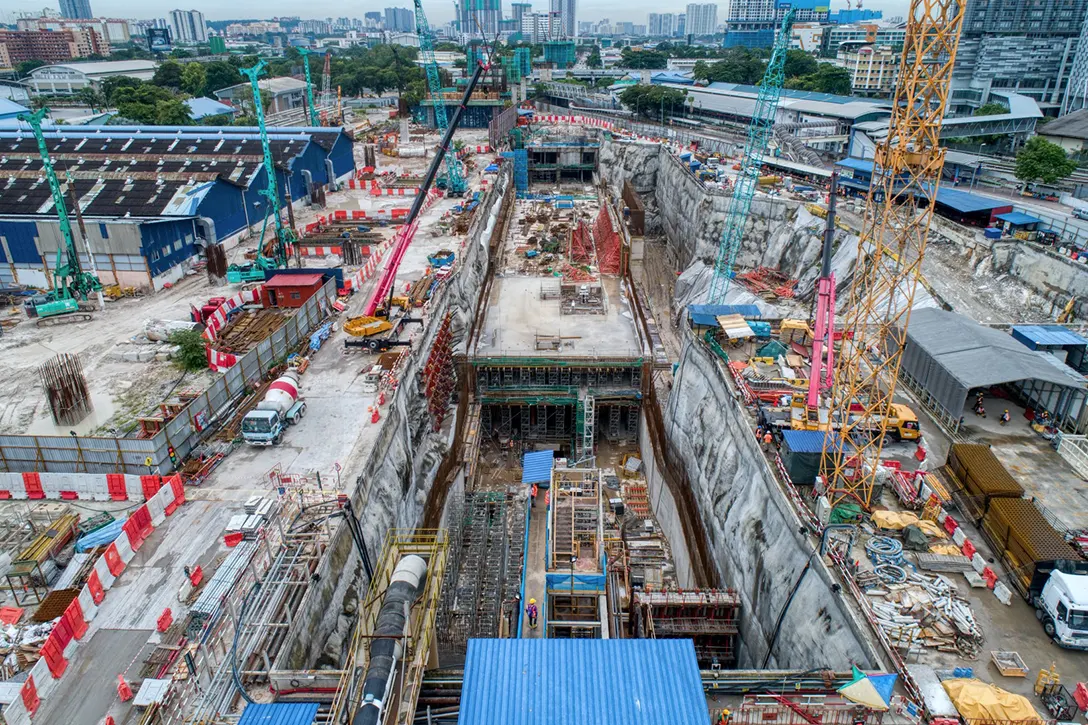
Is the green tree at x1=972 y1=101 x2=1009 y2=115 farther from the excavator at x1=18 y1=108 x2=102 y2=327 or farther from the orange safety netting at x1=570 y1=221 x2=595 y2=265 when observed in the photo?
the excavator at x1=18 y1=108 x2=102 y2=327

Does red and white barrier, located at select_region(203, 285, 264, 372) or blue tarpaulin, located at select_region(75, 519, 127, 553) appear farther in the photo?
red and white barrier, located at select_region(203, 285, 264, 372)

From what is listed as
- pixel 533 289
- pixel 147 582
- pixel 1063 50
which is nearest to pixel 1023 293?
pixel 533 289

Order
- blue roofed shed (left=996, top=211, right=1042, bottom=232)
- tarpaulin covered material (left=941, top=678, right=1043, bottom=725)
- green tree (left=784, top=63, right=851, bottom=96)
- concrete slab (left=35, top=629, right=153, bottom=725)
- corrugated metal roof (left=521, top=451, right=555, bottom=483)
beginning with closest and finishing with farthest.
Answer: tarpaulin covered material (left=941, top=678, right=1043, bottom=725) → concrete slab (left=35, top=629, right=153, bottom=725) → corrugated metal roof (left=521, top=451, right=555, bottom=483) → blue roofed shed (left=996, top=211, right=1042, bottom=232) → green tree (left=784, top=63, right=851, bottom=96)

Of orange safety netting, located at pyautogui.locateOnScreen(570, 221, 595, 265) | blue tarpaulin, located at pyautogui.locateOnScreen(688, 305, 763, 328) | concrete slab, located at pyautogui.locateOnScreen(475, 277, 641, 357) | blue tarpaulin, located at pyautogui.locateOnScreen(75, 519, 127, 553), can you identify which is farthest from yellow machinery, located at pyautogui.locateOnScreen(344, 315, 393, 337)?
orange safety netting, located at pyautogui.locateOnScreen(570, 221, 595, 265)

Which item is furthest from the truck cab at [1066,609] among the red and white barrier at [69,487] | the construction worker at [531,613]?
the red and white barrier at [69,487]

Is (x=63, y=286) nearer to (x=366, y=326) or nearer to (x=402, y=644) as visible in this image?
(x=366, y=326)

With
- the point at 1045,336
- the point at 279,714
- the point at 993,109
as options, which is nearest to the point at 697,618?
the point at 279,714

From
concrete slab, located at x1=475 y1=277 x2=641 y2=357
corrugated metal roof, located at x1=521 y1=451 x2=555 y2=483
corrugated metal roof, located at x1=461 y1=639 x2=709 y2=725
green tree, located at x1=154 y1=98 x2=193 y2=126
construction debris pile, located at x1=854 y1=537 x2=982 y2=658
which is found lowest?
corrugated metal roof, located at x1=521 y1=451 x2=555 y2=483
